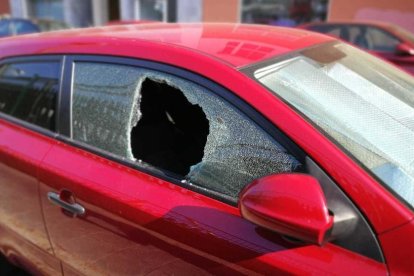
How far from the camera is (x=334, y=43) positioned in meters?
2.16

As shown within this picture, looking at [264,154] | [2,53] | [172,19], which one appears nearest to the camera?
[264,154]

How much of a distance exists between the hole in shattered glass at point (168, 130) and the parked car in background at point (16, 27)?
9.71 metres

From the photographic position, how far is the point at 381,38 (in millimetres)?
6363

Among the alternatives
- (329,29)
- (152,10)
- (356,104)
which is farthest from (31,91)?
(152,10)

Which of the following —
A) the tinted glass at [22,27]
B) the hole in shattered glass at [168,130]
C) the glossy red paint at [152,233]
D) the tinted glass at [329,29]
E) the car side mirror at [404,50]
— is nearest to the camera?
the glossy red paint at [152,233]

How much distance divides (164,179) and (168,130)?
0.54 metres

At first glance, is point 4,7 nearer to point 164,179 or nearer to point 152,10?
point 152,10

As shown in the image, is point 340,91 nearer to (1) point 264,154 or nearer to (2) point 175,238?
(1) point 264,154

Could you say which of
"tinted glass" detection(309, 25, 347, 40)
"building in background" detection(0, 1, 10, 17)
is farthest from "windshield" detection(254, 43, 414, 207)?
"building in background" detection(0, 1, 10, 17)

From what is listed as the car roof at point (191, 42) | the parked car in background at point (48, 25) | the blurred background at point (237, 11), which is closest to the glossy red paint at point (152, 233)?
the car roof at point (191, 42)

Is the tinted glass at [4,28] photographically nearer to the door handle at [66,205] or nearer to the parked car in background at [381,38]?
the parked car in background at [381,38]

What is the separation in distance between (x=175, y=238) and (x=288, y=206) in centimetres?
49

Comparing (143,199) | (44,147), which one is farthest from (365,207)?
(44,147)

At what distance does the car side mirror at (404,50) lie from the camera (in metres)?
5.73
